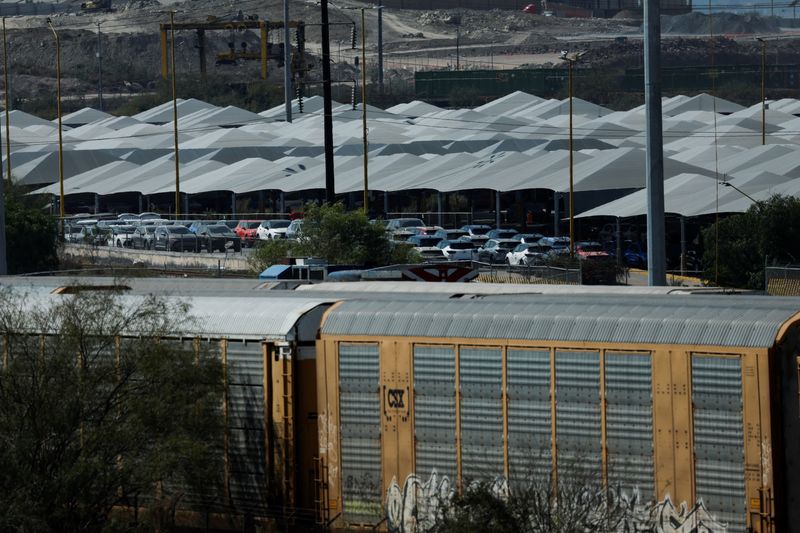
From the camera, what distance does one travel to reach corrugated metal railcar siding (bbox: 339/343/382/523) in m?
15.1

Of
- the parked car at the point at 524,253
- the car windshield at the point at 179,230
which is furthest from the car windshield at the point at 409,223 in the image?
the car windshield at the point at 179,230

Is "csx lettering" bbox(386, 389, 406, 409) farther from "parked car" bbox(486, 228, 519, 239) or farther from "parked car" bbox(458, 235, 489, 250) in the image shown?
"parked car" bbox(486, 228, 519, 239)

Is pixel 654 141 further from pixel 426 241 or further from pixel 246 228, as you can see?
pixel 246 228

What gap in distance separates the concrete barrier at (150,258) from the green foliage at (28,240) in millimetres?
2422

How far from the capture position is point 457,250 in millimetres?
52875

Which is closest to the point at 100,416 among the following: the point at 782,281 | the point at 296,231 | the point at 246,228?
the point at 782,281

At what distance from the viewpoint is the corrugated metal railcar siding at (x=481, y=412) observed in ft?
46.5

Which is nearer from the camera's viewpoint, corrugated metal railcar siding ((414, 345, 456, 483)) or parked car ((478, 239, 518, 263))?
corrugated metal railcar siding ((414, 345, 456, 483))

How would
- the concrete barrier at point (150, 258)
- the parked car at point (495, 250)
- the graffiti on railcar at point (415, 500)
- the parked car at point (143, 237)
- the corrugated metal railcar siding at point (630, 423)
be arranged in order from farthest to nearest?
the parked car at point (143, 237) → the parked car at point (495, 250) → the concrete barrier at point (150, 258) → the graffiti on railcar at point (415, 500) → the corrugated metal railcar siding at point (630, 423)

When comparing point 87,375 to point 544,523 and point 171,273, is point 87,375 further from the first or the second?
point 171,273

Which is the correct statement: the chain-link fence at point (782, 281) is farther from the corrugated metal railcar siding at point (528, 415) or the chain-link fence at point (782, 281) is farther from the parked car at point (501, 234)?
the parked car at point (501, 234)

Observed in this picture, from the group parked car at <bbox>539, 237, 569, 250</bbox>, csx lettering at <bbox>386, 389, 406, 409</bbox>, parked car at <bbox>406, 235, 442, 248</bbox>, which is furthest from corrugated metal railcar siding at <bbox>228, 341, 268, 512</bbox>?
parked car at <bbox>406, 235, 442, 248</bbox>

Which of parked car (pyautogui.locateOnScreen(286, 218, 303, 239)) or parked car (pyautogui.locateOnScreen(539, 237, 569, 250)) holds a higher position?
parked car (pyautogui.locateOnScreen(286, 218, 303, 239))

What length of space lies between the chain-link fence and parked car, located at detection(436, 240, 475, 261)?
24887 millimetres
